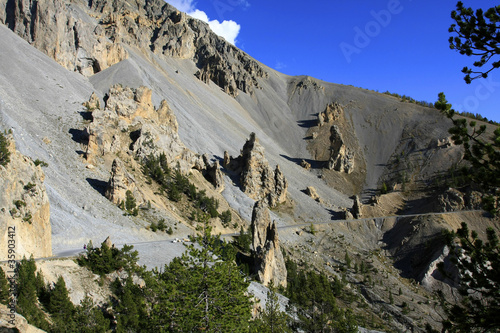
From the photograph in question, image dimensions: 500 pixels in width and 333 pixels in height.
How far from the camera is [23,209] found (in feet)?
73.6

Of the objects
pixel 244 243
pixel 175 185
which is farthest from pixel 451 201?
pixel 175 185

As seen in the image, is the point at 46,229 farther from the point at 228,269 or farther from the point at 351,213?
the point at 351,213

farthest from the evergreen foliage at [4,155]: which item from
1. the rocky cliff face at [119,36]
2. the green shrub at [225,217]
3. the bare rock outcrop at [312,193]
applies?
the bare rock outcrop at [312,193]

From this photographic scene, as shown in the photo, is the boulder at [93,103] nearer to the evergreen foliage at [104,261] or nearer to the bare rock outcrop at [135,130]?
the bare rock outcrop at [135,130]

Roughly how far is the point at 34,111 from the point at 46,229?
101ft

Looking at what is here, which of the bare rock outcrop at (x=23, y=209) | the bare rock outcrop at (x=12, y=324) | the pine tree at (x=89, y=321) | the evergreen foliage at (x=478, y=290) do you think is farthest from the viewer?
the bare rock outcrop at (x=23, y=209)

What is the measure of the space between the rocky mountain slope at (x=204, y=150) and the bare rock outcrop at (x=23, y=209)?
530 millimetres

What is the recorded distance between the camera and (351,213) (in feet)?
222

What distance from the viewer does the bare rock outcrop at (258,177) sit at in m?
64.7

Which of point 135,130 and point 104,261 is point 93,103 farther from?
point 104,261

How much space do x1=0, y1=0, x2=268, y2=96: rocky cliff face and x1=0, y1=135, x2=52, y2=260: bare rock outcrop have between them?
54.1 m

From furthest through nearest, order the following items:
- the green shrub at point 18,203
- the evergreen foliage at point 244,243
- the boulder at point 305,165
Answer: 1. the boulder at point 305,165
2. the evergreen foliage at point 244,243
3. the green shrub at point 18,203

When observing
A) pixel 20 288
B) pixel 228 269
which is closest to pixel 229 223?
pixel 20 288

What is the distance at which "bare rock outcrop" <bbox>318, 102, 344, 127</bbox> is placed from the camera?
114581mm
